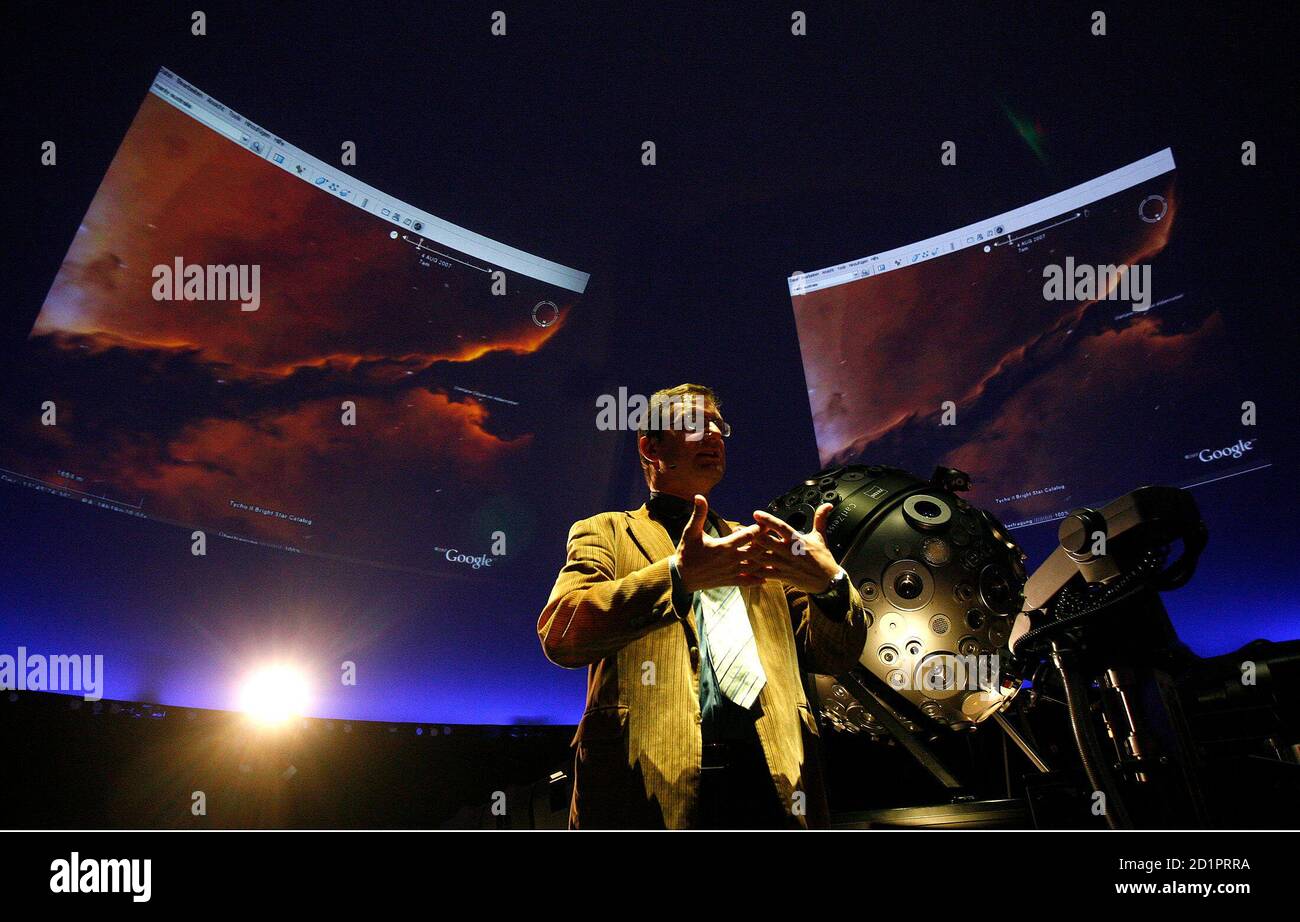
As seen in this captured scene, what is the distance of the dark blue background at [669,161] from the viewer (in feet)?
15.8

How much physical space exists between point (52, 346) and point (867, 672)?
16.9 ft

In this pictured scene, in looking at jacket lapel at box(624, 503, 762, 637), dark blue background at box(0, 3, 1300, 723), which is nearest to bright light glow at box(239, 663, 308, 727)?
dark blue background at box(0, 3, 1300, 723)

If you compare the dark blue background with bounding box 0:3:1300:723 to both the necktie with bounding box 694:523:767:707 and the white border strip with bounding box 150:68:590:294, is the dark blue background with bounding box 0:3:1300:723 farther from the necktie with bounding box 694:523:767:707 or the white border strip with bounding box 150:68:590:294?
the necktie with bounding box 694:523:767:707

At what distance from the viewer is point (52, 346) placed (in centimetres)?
461

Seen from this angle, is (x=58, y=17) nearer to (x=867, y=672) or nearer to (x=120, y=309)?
(x=120, y=309)

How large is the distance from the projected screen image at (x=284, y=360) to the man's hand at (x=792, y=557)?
450 centimetres

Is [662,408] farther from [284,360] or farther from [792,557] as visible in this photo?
[284,360]

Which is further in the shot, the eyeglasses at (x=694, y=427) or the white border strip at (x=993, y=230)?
the white border strip at (x=993, y=230)

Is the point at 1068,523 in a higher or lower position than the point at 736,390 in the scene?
lower

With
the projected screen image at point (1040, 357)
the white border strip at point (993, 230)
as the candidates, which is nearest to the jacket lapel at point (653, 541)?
the projected screen image at point (1040, 357)

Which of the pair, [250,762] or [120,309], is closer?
[250,762]

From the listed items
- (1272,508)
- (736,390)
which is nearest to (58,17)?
(736,390)

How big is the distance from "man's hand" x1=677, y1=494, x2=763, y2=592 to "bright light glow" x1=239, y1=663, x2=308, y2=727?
3908 mm

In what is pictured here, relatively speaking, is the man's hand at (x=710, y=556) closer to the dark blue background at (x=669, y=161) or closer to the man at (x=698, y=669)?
the man at (x=698, y=669)
